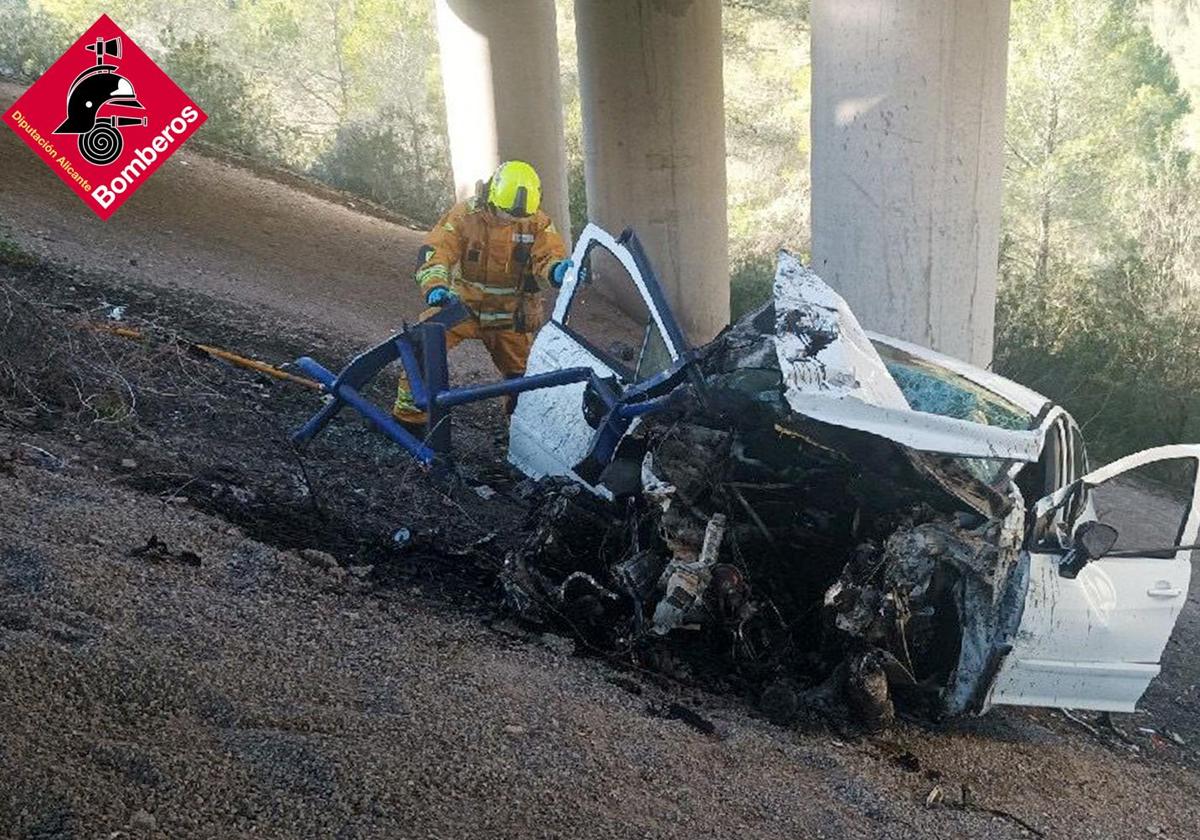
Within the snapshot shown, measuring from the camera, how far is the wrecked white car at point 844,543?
17.8ft

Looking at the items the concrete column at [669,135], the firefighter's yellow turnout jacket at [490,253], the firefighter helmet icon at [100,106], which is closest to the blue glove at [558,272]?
the firefighter's yellow turnout jacket at [490,253]

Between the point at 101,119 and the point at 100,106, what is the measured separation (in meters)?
0.58

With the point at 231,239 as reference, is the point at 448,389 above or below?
below

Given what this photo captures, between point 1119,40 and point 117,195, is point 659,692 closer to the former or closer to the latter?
point 117,195

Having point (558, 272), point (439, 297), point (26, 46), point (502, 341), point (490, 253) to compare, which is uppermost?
point (26, 46)

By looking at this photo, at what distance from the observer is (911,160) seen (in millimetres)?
9727

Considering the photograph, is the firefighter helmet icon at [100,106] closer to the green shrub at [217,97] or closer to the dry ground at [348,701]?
the green shrub at [217,97]

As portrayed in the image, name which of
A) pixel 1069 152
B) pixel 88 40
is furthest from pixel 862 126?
pixel 1069 152

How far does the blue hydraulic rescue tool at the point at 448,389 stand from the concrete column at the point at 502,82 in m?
9.87

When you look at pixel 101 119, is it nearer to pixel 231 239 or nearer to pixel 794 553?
pixel 231 239

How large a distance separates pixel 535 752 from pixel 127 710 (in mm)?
1340

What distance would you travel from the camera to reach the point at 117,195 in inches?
631

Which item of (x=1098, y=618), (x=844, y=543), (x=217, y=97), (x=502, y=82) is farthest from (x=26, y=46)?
(x=1098, y=618)

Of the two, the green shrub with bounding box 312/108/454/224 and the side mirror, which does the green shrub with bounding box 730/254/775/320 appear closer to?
the green shrub with bounding box 312/108/454/224
